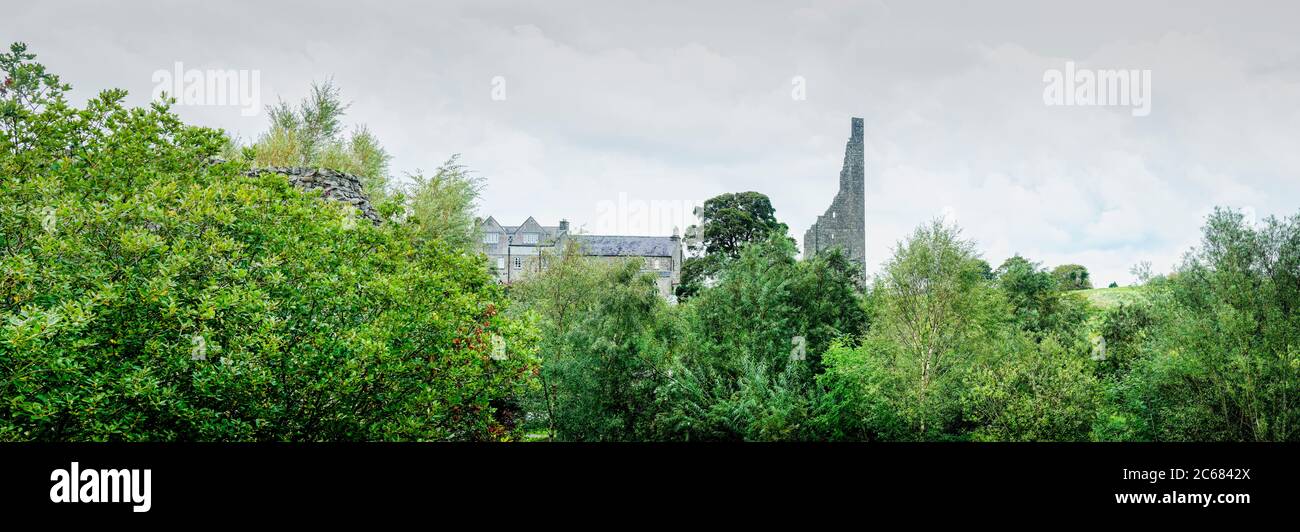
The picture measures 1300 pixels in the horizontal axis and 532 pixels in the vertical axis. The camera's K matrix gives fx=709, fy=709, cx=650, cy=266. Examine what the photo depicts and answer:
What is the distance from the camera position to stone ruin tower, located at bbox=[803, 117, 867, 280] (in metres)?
55.9

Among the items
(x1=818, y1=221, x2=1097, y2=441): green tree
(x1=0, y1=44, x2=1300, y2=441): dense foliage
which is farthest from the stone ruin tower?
(x1=818, y1=221, x2=1097, y2=441): green tree

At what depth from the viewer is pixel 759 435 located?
2352 cm

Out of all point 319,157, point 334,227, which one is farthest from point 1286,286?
point 319,157

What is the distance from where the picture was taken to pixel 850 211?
56.3 metres

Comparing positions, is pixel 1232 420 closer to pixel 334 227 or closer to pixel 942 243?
pixel 942 243

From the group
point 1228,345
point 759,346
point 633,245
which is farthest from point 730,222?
point 1228,345

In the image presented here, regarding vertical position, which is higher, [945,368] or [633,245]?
[633,245]

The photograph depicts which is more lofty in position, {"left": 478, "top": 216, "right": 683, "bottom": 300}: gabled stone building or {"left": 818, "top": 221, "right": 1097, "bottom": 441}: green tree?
{"left": 478, "top": 216, "right": 683, "bottom": 300}: gabled stone building

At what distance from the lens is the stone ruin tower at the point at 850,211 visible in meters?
55.9

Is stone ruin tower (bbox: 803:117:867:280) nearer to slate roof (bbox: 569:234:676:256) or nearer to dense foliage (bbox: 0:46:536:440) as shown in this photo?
slate roof (bbox: 569:234:676:256)

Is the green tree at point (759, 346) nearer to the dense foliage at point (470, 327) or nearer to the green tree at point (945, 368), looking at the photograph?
the dense foliage at point (470, 327)

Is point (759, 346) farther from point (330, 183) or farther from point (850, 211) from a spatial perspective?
point (850, 211)
